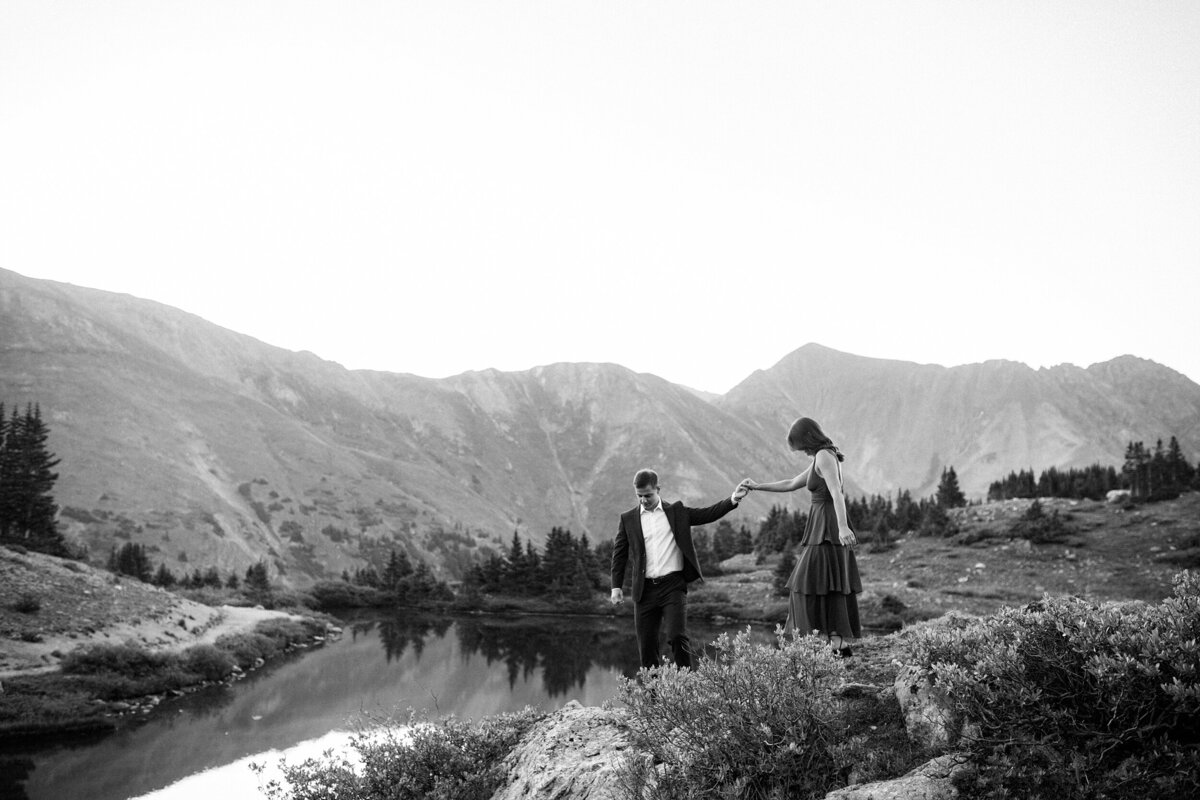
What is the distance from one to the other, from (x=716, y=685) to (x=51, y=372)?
162 metres

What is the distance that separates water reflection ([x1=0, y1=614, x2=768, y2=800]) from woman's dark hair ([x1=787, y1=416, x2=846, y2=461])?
7051 mm

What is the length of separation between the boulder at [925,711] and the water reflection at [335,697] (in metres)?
6.93

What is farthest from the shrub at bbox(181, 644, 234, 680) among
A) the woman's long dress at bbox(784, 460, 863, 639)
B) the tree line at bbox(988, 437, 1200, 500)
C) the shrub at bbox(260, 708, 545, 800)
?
the tree line at bbox(988, 437, 1200, 500)

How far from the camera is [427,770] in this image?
9.06 meters

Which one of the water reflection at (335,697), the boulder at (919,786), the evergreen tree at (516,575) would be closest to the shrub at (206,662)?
the water reflection at (335,697)

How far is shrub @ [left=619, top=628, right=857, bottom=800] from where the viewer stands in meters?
5.71

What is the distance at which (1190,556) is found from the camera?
4956 cm

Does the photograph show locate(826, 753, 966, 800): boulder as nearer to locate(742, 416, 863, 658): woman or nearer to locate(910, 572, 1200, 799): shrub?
locate(910, 572, 1200, 799): shrub

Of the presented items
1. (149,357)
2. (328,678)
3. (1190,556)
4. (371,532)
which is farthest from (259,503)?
(1190,556)

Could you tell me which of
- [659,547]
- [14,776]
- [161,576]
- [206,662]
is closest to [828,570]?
[659,547]

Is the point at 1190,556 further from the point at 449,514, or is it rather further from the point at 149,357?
the point at 149,357

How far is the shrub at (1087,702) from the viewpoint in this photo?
418cm

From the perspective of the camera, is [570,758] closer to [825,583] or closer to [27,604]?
[825,583]

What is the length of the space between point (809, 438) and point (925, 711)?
13.9ft
